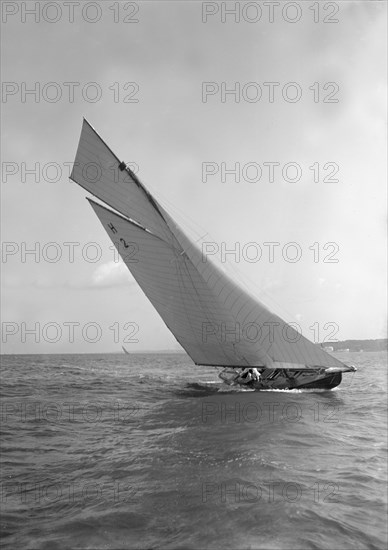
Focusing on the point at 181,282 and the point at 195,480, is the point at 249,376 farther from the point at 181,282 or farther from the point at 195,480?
the point at 195,480

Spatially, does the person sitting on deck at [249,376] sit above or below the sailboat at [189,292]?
below

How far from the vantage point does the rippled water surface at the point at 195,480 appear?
6.88 metres

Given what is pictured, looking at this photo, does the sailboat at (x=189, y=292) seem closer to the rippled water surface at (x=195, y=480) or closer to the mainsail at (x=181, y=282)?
the mainsail at (x=181, y=282)

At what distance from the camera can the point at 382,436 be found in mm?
14570

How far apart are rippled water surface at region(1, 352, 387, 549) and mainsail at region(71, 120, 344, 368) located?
18.1ft

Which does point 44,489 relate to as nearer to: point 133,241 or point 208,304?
point 208,304

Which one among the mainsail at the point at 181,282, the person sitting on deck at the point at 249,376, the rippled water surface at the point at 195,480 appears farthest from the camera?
the person sitting on deck at the point at 249,376

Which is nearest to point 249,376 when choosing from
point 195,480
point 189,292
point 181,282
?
point 189,292

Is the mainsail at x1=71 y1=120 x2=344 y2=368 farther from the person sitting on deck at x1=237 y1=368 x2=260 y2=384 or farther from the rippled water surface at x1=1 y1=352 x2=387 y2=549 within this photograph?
the rippled water surface at x1=1 y1=352 x2=387 y2=549

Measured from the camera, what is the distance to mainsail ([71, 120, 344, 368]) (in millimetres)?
23438

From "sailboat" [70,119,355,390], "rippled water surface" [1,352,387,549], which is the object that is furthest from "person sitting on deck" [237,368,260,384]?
"rippled water surface" [1,352,387,549]

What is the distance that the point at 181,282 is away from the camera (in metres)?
24.4

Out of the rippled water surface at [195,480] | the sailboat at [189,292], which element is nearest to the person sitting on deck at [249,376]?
the sailboat at [189,292]

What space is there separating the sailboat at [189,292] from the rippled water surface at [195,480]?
5.37 metres
